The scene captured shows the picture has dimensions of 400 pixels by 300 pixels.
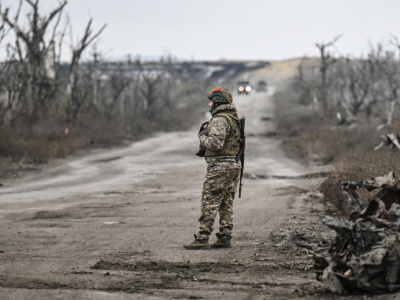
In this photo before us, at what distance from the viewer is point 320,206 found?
1344 centimetres

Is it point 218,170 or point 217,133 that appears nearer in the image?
point 217,133

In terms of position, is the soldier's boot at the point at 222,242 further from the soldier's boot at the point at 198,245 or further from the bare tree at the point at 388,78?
the bare tree at the point at 388,78

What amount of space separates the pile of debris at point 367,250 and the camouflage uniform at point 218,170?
2501mm

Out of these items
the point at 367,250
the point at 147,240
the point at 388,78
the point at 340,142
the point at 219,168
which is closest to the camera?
the point at 367,250

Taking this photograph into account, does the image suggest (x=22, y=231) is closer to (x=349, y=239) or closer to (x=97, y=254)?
(x=97, y=254)

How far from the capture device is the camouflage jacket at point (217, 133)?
8.73 metres

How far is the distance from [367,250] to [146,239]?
4.01m

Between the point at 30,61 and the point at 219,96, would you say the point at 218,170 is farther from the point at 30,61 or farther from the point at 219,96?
the point at 30,61

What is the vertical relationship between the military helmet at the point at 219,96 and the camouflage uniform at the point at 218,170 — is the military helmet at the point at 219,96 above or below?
above

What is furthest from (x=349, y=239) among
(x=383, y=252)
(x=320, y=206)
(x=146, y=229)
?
(x=320, y=206)

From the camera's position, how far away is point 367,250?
237 inches

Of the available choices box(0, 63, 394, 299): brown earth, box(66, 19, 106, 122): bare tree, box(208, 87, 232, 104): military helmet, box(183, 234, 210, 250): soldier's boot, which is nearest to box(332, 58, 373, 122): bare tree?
box(66, 19, 106, 122): bare tree

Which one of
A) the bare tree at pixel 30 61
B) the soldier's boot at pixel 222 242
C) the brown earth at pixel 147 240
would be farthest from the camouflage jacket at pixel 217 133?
the bare tree at pixel 30 61

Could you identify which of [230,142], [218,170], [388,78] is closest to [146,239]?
[218,170]
